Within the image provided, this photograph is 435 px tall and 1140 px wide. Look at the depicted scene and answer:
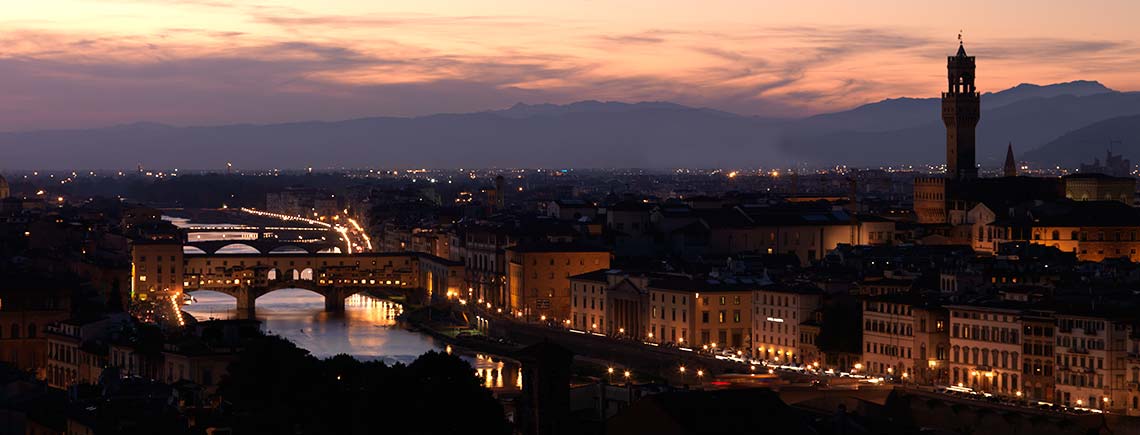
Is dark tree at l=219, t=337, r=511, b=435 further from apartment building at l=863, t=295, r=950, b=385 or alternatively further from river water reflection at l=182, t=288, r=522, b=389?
apartment building at l=863, t=295, r=950, b=385

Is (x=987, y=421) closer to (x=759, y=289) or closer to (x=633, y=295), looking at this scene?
(x=759, y=289)

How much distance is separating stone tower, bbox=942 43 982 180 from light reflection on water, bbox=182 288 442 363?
603 inches

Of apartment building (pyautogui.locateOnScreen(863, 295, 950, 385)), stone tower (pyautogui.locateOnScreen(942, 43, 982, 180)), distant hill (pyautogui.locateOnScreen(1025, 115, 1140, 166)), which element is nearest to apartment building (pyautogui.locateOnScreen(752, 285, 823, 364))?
apartment building (pyautogui.locateOnScreen(863, 295, 950, 385))

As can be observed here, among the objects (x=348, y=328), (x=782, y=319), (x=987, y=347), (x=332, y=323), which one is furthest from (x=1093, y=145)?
(x=987, y=347)

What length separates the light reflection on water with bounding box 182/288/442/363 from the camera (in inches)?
1774

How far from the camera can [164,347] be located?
2950 centimetres

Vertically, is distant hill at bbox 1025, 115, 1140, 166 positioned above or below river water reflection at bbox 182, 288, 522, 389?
above

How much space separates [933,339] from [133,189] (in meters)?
155

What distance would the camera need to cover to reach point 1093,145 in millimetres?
176500

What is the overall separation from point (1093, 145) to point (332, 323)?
5149 inches

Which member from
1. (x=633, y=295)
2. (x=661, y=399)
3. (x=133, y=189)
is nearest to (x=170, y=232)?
(x=633, y=295)

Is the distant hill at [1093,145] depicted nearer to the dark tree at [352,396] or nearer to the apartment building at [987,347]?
the apartment building at [987,347]

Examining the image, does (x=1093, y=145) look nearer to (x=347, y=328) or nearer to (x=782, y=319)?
(x=347, y=328)

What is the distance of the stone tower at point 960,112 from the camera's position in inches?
2360
